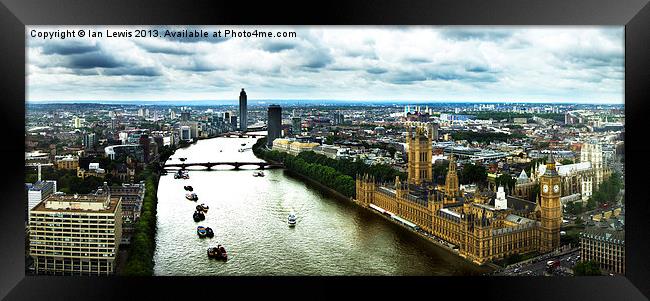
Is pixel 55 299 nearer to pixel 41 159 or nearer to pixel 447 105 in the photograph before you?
pixel 41 159

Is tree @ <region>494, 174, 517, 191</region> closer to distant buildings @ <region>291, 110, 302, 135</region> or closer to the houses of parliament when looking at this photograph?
the houses of parliament

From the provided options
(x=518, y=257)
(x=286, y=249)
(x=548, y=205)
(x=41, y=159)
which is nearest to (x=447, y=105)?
(x=548, y=205)

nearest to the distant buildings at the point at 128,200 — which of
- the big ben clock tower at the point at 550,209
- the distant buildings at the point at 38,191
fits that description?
the distant buildings at the point at 38,191

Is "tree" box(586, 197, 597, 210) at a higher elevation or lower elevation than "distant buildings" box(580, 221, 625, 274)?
higher

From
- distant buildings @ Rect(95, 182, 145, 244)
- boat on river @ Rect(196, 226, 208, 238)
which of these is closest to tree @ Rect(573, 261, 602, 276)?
boat on river @ Rect(196, 226, 208, 238)

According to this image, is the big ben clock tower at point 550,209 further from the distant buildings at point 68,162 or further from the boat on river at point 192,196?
the distant buildings at point 68,162

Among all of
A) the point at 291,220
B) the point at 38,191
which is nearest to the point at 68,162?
the point at 38,191

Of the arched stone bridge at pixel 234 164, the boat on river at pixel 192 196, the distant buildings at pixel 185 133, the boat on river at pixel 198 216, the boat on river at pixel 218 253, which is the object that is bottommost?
the boat on river at pixel 218 253
